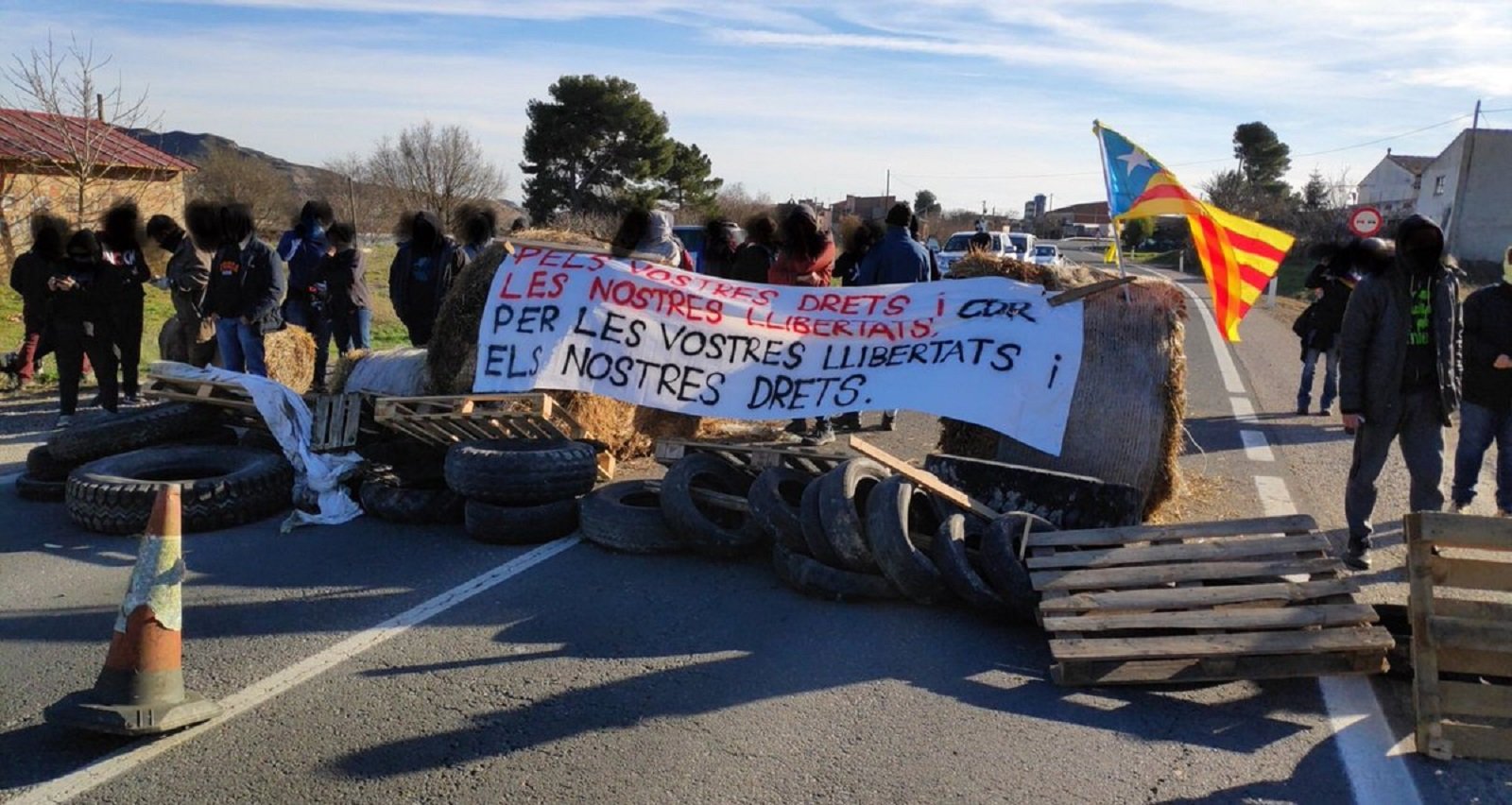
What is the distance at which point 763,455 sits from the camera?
7188 millimetres

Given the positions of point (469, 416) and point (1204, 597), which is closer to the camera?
point (1204, 597)

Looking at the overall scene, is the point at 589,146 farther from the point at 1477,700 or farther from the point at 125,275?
the point at 1477,700

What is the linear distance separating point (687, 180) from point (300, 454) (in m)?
43.7

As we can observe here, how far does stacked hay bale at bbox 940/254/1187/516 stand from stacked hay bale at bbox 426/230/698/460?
3303 mm

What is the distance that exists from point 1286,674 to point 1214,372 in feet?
39.1

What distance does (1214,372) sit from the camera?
1569 cm

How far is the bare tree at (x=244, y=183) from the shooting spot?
35.2 m

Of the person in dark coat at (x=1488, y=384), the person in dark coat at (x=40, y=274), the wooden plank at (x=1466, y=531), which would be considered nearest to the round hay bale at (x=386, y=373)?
the person in dark coat at (x=40, y=274)

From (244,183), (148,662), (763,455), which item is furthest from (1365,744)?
(244,183)

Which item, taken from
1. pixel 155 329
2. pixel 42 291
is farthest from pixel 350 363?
pixel 155 329

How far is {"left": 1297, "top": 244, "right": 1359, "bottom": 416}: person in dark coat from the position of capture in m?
11.3

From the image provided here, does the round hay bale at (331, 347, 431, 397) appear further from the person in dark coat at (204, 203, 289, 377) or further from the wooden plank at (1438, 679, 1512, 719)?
the wooden plank at (1438, 679, 1512, 719)

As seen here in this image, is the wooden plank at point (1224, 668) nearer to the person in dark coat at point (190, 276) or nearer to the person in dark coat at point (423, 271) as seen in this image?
the person in dark coat at point (423, 271)

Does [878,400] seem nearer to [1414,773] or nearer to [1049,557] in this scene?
[1049,557]
